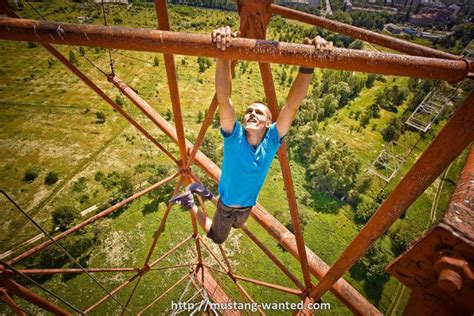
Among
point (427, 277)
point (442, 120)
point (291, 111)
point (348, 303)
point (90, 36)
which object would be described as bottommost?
point (442, 120)

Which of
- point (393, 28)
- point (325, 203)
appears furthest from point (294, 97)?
point (393, 28)

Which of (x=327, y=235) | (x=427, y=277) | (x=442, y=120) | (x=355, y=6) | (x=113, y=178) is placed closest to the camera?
(x=427, y=277)

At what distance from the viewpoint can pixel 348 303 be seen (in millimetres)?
3605

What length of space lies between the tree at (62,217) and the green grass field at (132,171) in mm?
833

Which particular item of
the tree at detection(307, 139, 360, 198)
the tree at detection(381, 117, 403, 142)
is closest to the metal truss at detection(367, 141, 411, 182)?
the tree at detection(307, 139, 360, 198)

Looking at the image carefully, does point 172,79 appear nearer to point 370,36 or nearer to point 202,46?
point 202,46

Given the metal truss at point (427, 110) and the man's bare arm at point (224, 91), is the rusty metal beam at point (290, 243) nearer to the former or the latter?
the man's bare arm at point (224, 91)

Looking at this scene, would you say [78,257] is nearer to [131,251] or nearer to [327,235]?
[131,251]

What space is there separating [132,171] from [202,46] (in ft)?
70.0

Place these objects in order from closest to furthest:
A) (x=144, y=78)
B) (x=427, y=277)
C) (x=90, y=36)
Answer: (x=427, y=277)
(x=90, y=36)
(x=144, y=78)

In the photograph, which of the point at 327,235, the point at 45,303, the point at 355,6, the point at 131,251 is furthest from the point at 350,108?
the point at 355,6

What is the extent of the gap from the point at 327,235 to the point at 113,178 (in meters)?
16.3

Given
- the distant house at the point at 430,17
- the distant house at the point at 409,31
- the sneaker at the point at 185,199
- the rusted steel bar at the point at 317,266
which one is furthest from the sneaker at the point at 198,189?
the distant house at the point at 430,17

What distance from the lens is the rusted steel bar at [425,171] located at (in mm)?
1858
